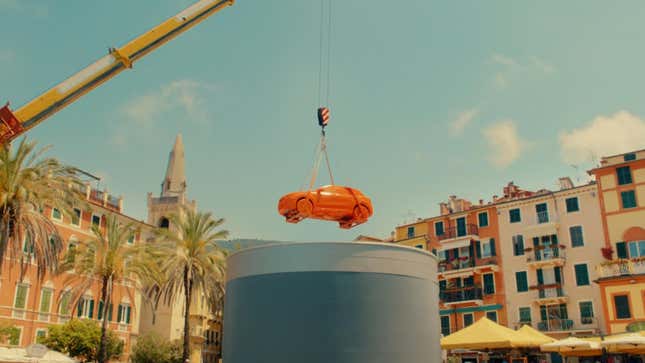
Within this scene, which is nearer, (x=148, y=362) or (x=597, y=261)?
(x=597, y=261)

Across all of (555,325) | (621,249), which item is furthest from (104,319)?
(621,249)

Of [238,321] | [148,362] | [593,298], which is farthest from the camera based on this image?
[148,362]

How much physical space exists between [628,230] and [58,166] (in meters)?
39.6

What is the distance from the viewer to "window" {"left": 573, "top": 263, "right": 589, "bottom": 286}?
47.6 metres

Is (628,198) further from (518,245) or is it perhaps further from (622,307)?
(518,245)

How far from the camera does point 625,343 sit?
24812mm

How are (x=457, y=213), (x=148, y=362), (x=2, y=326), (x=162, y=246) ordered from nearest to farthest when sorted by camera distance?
(x=2, y=326) → (x=162, y=246) → (x=148, y=362) → (x=457, y=213)

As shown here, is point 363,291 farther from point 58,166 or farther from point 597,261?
point 597,261

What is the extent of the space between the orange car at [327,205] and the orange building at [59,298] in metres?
21.0


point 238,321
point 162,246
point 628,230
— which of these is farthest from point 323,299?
point 628,230

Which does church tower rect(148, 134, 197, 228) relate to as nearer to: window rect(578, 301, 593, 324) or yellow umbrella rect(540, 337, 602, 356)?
window rect(578, 301, 593, 324)

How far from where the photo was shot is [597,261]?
4719 cm

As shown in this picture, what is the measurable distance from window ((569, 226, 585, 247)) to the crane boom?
35.5 m

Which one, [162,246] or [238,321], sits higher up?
[162,246]
